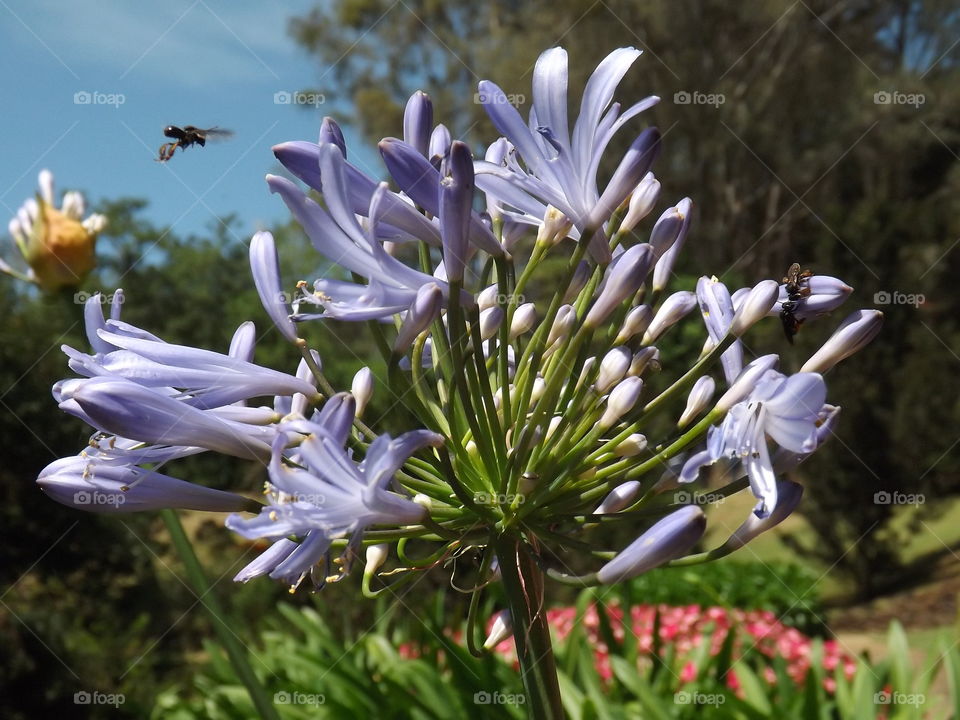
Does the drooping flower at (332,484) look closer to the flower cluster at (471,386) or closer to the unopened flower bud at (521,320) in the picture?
the flower cluster at (471,386)

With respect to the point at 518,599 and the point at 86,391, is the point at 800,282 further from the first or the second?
the point at 86,391

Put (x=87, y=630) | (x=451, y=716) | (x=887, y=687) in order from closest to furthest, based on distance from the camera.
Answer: (x=451, y=716)
(x=887, y=687)
(x=87, y=630)

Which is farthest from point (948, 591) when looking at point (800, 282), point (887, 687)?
point (800, 282)

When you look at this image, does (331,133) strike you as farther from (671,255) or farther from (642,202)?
(671,255)

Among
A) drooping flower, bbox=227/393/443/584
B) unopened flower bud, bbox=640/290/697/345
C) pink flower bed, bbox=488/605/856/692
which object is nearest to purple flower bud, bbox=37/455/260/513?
drooping flower, bbox=227/393/443/584

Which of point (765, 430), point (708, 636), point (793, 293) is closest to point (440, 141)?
point (793, 293)
